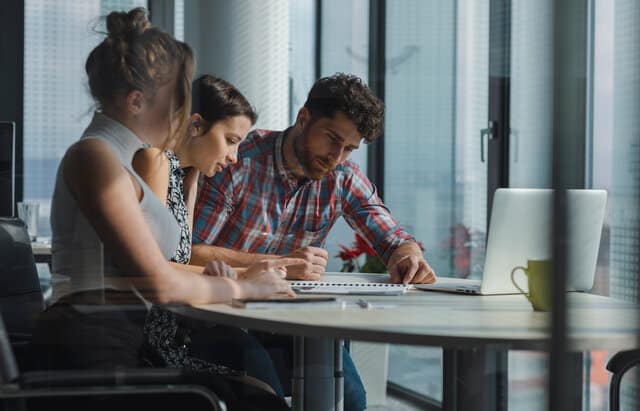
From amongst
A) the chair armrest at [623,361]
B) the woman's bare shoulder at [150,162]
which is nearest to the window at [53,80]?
the woman's bare shoulder at [150,162]

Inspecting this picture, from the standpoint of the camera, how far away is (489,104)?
262 centimetres

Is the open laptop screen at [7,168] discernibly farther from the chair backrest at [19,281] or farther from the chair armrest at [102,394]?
the chair armrest at [102,394]

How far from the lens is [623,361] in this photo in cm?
102

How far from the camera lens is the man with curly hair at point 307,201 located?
180 cm

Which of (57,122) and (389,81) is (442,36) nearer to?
(389,81)

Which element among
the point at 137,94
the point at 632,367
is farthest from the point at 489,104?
the point at 632,367

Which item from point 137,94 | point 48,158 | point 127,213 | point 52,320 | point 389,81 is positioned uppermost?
point 389,81

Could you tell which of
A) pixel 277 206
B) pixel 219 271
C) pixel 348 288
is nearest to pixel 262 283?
pixel 219 271

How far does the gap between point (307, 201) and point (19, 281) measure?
731 millimetres

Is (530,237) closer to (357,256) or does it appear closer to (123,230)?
(123,230)

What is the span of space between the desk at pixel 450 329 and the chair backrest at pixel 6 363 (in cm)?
31

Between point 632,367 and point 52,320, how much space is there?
1099 millimetres

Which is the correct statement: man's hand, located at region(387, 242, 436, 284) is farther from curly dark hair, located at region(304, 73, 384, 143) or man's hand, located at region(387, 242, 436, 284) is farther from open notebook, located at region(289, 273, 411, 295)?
curly dark hair, located at region(304, 73, 384, 143)

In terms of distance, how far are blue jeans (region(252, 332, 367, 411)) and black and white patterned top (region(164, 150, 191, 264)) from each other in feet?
0.86
